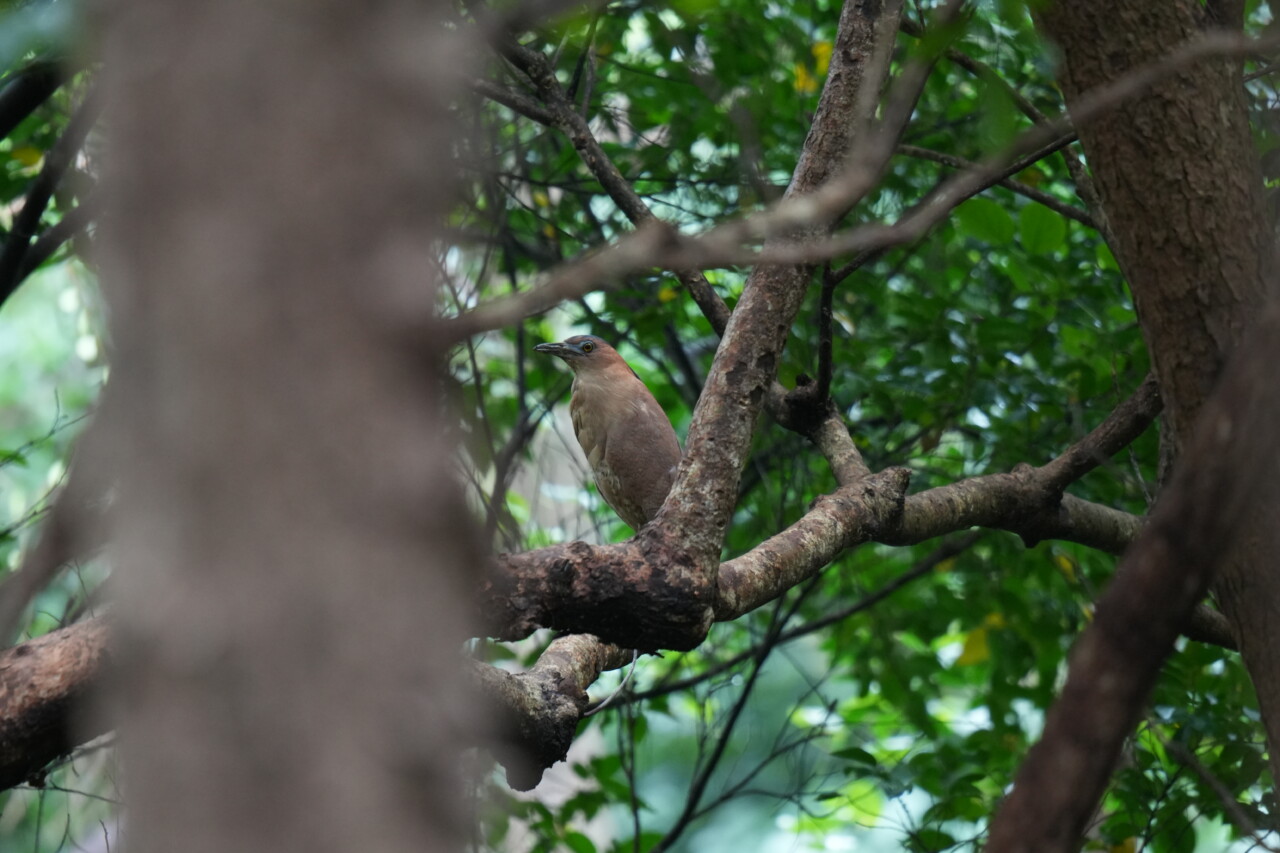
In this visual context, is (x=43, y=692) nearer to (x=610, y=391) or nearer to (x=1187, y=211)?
(x=1187, y=211)

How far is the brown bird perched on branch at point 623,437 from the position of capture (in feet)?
14.1

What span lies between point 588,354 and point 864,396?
45.5 inches

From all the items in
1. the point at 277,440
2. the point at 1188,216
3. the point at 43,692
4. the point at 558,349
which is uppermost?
the point at 558,349

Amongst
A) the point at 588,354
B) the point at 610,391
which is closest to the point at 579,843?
the point at 610,391

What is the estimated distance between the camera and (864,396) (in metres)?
4.60

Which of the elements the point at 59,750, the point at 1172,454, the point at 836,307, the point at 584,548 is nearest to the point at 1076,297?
the point at 1172,454

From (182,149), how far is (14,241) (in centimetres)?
360

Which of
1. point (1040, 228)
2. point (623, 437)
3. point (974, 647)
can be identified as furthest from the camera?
point (974, 647)

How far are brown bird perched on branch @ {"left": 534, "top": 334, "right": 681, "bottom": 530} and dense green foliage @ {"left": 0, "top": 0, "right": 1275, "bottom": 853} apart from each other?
252 millimetres

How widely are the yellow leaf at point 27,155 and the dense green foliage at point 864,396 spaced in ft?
0.07

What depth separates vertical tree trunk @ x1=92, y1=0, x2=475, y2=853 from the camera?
2.36ft

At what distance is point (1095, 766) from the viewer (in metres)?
1.13

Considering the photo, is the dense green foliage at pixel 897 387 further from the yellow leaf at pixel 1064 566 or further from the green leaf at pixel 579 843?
the green leaf at pixel 579 843

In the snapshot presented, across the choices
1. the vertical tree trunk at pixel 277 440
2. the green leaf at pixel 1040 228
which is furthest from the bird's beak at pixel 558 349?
the vertical tree trunk at pixel 277 440
